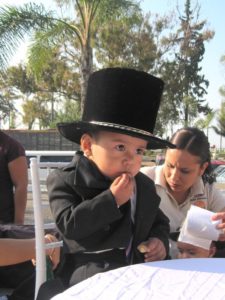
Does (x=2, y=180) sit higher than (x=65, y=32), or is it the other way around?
(x=65, y=32)

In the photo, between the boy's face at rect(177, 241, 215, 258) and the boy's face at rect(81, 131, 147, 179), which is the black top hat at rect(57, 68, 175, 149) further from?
the boy's face at rect(177, 241, 215, 258)

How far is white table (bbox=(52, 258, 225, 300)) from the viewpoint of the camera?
1138 mm

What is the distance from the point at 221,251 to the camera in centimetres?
207

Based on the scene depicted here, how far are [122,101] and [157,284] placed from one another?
25.7 inches

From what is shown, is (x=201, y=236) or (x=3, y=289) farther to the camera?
(x=3, y=289)

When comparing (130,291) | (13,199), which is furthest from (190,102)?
(130,291)

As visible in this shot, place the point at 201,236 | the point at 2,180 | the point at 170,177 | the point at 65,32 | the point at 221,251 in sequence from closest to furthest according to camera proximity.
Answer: the point at 201,236 → the point at 221,251 → the point at 170,177 → the point at 2,180 → the point at 65,32

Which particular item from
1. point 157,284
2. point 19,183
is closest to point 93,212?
point 157,284

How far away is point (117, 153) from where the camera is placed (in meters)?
1.55

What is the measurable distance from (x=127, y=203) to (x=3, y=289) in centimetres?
115

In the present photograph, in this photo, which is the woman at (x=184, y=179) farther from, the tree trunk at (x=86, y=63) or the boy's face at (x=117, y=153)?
the tree trunk at (x=86, y=63)

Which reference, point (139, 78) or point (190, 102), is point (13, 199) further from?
point (190, 102)

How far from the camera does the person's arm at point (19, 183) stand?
9.91ft

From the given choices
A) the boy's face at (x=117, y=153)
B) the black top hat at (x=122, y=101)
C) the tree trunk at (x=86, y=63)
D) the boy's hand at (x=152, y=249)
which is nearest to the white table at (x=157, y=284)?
the boy's hand at (x=152, y=249)
